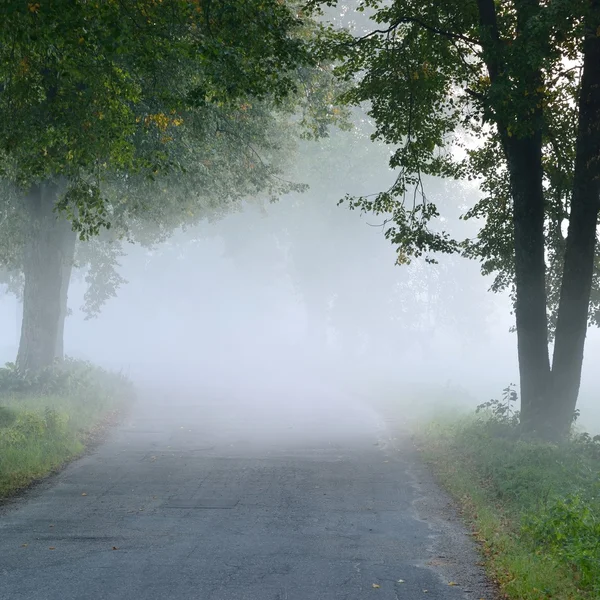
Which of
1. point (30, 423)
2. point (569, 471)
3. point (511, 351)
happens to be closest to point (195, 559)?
point (569, 471)

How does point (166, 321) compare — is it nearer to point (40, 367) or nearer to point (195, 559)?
point (40, 367)

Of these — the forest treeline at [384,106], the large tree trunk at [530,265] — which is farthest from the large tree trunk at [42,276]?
the large tree trunk at [530,265]

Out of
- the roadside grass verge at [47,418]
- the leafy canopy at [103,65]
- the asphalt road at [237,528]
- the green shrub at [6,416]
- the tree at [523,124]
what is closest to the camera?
the asphalt road at [237,528]

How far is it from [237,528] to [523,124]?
834cm

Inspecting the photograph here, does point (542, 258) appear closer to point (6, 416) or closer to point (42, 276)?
point (6, 416)

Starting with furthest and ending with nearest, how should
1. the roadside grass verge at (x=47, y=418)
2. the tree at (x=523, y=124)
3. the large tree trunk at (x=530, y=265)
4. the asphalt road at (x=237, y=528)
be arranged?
the large tree trunk at (x=530, y=265), the tree at (x=523, y=124), the roadside grass verge at (x=47, y=418), the asphalt road at (x=237, y=528)

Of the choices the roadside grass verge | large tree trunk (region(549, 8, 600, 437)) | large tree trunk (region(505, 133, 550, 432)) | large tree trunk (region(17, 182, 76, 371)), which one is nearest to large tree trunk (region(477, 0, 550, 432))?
large tree trunk (region(505, 133, 550, 432))

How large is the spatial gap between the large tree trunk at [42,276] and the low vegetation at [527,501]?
12.2m

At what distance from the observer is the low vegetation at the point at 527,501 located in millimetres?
7500

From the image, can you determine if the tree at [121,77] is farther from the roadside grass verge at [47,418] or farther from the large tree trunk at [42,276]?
the large tree trunk at [42,276]

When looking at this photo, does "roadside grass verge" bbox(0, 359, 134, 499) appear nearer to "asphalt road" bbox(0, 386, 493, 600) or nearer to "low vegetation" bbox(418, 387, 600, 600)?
"asphalt road" bbox(0, 386, 493, 600)

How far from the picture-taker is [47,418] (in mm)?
16797

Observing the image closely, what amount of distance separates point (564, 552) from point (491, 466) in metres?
5.69

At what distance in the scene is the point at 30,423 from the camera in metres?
15.9
